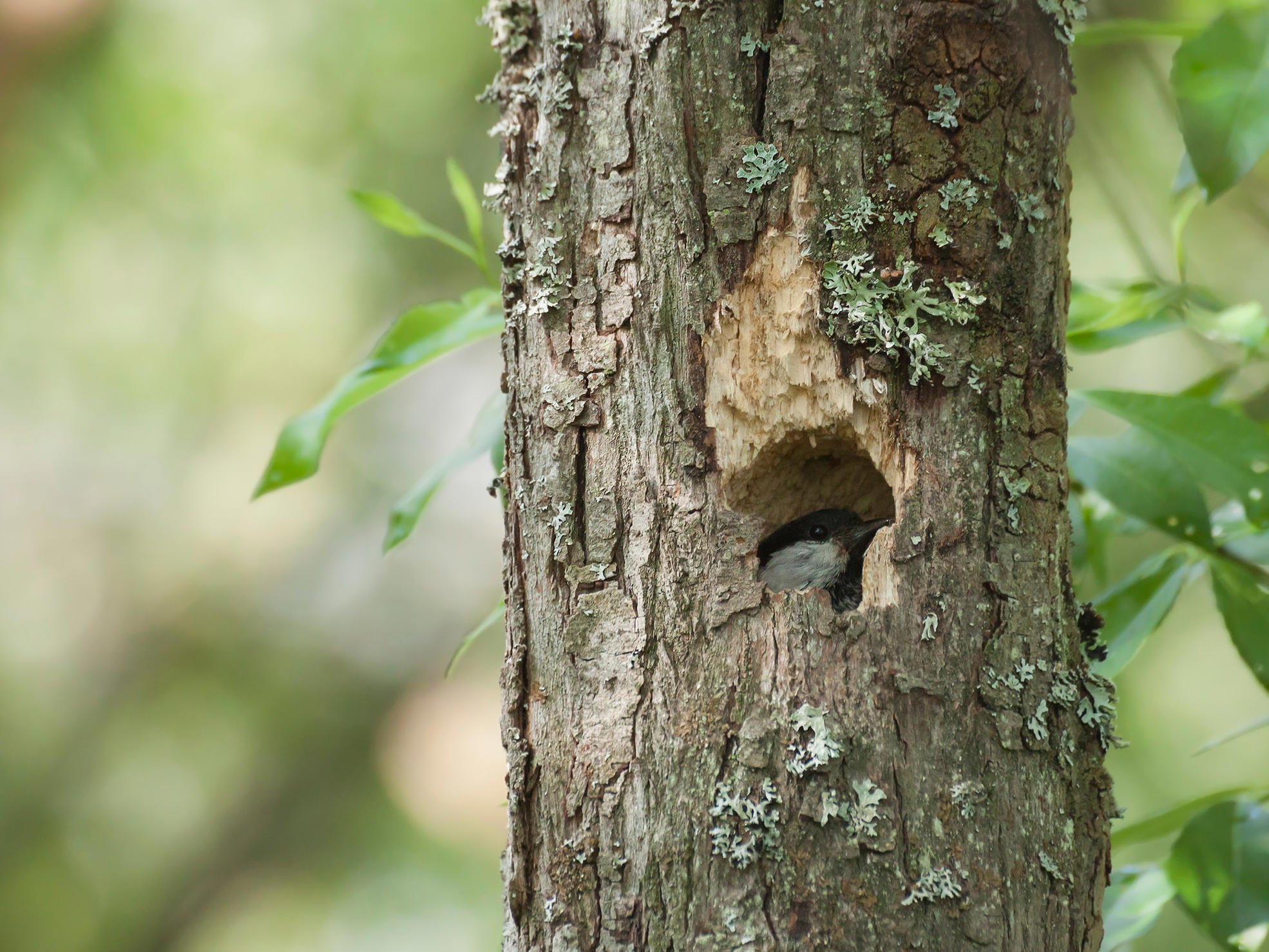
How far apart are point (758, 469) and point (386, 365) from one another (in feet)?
3.49

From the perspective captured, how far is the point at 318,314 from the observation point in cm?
506

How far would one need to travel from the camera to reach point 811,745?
1667mm

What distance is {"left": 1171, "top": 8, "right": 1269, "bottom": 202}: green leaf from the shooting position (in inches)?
79.8

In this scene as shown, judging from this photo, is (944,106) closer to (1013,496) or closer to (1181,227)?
(1013,496)

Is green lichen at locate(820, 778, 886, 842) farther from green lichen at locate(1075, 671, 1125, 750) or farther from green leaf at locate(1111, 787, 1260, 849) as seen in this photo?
green leaf at locate(1111, 787, 1260, 849)

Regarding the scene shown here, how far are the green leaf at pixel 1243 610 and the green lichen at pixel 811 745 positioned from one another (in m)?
1.23

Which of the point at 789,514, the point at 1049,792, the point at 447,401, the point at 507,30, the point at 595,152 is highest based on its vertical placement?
the point at 447,401

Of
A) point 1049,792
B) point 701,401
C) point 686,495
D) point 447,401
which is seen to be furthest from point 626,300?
point 447,401

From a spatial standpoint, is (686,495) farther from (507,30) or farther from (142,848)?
(142,848)

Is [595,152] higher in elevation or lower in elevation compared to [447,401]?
lower

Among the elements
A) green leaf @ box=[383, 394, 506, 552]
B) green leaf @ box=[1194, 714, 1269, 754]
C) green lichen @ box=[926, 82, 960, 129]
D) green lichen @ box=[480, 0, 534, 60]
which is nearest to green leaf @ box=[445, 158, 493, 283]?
green leaf @ box=[383, 394, 506, 552]

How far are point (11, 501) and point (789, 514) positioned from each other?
4.76m

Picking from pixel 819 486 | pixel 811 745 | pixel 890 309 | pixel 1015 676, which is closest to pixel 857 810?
pixel 811 745

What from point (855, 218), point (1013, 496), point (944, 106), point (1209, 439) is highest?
Result: point (944, 106)
